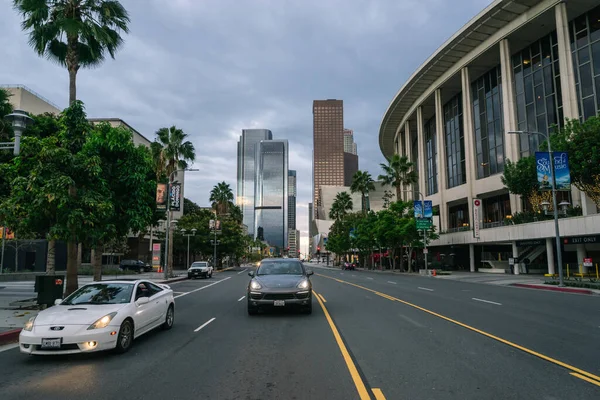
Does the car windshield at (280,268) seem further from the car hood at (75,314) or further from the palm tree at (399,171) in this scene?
the palm tree at (399,171)

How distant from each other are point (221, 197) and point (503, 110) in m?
50.0

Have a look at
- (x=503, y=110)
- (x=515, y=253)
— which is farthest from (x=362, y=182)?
(x=515, y=253)

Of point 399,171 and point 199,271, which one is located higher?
point 399,171

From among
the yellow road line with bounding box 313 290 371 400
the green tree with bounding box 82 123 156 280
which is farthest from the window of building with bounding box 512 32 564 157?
the yellow road line with bounding box 313 290 371 400

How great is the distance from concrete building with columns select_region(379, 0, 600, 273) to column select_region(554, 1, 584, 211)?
9cm

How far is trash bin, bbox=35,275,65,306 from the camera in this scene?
1366 centimetres

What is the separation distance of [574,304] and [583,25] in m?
36.4

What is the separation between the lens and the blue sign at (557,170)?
971 inches

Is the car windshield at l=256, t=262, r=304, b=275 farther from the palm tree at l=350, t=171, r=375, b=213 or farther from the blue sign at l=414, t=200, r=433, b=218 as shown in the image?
the palm tree at l=350, t=171, r=375, b=213

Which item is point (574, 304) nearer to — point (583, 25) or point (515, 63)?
point (583, 25)

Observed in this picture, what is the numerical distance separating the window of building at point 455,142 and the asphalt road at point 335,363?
161 ft

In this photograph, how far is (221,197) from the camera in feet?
255

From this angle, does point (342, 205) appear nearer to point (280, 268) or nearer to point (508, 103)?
point (508, 103)

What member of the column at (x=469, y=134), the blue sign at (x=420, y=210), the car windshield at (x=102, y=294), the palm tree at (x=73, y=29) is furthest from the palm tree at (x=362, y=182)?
the car windshield at (x=102, y=294)
